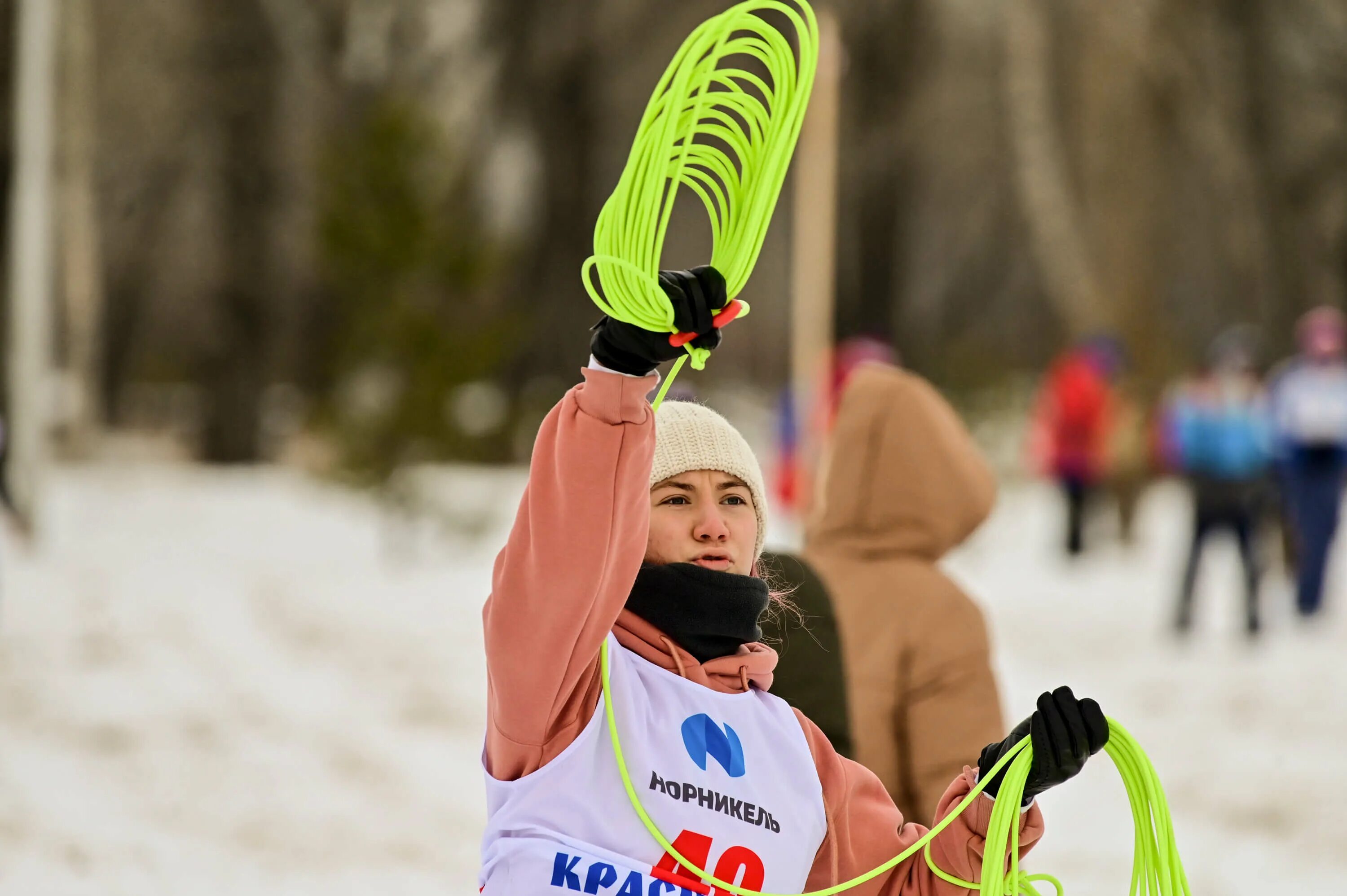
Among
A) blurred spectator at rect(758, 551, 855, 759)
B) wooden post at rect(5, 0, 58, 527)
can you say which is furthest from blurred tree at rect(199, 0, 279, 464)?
blurred spectator at rect(758, 551, 855, 759)

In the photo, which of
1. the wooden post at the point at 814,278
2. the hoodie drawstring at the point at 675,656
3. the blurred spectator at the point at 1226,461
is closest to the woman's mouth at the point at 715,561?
the hoodie drawstring at the point at 675,656

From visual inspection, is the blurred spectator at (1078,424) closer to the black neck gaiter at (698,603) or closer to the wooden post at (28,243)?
the wooden post at (28,243)

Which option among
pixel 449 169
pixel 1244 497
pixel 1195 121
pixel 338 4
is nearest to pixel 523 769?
pixel 1244 497

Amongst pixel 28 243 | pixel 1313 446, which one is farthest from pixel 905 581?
pixel 28 243

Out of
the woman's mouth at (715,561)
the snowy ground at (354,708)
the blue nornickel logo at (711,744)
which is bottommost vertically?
the snowy ground at (354,708)

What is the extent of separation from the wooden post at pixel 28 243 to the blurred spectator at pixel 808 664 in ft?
27.4

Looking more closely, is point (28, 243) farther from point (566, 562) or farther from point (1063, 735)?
point (1063, 735)

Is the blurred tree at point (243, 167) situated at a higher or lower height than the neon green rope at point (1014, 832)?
higher

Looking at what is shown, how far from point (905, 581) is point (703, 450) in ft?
4.08

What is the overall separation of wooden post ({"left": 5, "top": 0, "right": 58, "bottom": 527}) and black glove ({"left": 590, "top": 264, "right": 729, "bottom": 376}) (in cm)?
925

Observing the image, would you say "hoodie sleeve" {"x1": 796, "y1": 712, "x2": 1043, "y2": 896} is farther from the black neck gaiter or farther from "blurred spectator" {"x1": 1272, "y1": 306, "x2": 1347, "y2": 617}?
"blurred spectator" {"x1": 1272, "y1": 306, "x2": 1347, "y2": 617}

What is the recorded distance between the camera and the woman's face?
6.83ft

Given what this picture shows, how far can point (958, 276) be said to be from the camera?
30000 millimetres

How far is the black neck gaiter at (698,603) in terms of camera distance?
2.03 metres
